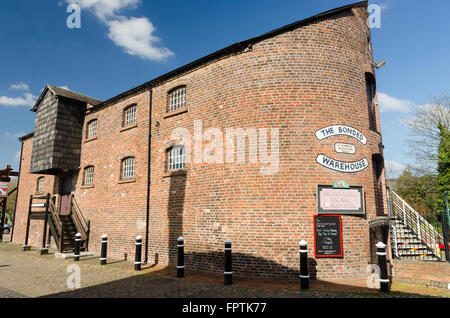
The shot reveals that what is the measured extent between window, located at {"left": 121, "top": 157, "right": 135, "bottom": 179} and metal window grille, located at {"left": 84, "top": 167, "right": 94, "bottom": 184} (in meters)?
2.65

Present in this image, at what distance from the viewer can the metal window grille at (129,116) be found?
13155mm

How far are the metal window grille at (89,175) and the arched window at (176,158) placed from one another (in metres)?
5.54

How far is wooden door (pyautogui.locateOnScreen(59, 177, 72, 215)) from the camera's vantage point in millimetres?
14797

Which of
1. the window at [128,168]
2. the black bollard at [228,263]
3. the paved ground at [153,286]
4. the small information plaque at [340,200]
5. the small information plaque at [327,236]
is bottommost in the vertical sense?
the paved ground at [153,286]

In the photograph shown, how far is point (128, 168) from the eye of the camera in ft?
41.7

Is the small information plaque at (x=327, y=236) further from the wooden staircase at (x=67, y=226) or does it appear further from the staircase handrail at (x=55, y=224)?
the staircase handrail at (x=55, y=224)

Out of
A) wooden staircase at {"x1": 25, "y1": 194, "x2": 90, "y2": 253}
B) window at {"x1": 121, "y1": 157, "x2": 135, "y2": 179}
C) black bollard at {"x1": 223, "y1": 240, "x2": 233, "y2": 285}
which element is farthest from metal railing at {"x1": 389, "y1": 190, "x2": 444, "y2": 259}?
wooden staircase at {"x1": 25, "y1": 194, "x2": 90, "y2": 253}

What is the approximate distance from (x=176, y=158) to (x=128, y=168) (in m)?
2.95

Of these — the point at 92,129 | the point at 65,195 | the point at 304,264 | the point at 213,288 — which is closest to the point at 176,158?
the point at 213,288

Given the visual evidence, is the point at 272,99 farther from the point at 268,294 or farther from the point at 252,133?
the point at 268,294

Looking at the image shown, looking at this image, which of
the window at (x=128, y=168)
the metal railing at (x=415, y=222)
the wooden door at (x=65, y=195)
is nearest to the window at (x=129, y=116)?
the window at (x=128, y=168)
